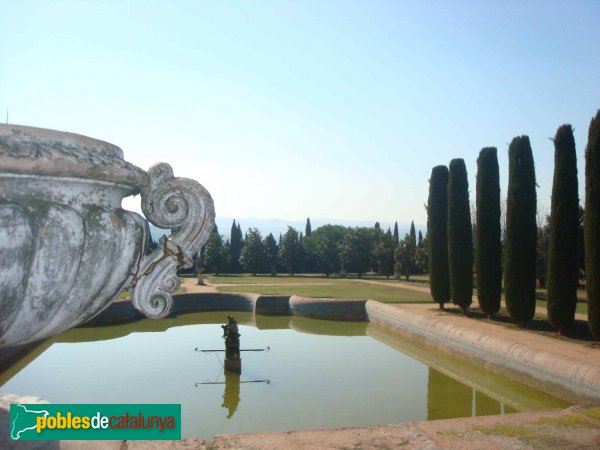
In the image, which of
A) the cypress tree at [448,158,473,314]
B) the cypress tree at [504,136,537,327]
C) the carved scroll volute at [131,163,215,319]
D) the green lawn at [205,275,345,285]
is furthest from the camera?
the green lawn at [205,275,345,285]

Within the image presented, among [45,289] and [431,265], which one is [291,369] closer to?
[431,265]

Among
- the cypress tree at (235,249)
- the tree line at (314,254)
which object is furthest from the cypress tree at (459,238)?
the cypress tree at (235,249)

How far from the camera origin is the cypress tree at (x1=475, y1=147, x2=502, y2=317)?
16078 mm

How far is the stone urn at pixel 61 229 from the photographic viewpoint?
1642 millimetres

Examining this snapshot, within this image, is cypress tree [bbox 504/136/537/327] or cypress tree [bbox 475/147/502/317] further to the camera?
cypress tree [bbox 475/147/502/317]

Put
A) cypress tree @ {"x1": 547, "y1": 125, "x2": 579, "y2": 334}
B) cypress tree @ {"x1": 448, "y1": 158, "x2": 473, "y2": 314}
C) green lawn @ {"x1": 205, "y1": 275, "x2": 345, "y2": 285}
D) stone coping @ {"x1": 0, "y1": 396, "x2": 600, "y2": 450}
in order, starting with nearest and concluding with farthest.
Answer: stone coping @ {"x1": 0, "y1": 396, "x2": 600, "y2": 450}, cypress tree @ {"x1": 547, "y1": 125, "x2": 579, "y2": 334}, cypress tree @ {"x1": 448, "y1": 158, "x2": 473, "y2": 314}, green lawn @ {"x1": 205, "y1": 275, "x2": 345, "y2": 285}

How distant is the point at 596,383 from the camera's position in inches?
336

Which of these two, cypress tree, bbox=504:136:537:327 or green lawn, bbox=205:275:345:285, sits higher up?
cypress tree, bbox=504:136:537:327

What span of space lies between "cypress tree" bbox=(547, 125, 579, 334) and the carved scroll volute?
13.0 metres

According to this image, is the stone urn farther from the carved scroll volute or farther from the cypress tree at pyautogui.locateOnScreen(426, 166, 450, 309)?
the cypress tree at pyautogui.locateOnScreen(426, 166, 450, 309)

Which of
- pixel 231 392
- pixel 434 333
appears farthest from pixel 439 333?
pixel 231 392

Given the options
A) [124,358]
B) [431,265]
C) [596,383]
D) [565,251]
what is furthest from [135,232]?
[431,265]

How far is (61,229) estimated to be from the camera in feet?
5.74

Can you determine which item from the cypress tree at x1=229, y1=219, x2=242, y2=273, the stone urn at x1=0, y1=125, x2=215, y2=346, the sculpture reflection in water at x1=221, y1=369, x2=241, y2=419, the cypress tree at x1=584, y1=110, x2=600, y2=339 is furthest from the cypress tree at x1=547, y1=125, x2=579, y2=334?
the cypress tree at x1=229, y1=219, x2=242, y2=273
